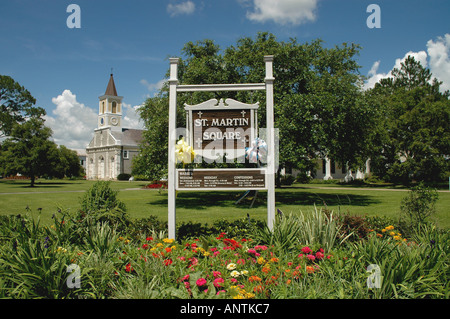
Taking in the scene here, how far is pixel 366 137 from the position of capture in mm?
17141

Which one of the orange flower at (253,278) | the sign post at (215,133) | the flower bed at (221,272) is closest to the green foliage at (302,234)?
the flower bed at (221,272)

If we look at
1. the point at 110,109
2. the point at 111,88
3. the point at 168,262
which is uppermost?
the point at 111,88

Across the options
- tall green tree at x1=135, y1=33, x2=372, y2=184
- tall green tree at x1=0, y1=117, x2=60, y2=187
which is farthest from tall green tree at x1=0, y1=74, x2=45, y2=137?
tall green tree at x1=135, y1=33, x2=372, y2=184

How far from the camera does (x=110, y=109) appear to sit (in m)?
71.6

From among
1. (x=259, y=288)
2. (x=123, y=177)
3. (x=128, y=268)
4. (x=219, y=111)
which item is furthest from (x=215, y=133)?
(x=123, y=177)

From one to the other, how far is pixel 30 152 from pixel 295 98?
110ft

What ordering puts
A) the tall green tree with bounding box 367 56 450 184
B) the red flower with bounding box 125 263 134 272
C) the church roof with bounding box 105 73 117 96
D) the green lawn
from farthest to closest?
the church roof with bounding box 105 73 117 96, the tall green tree with bounding box 367 56 450 184, the green lawn, the red flower with bounding box 125 263 134 272

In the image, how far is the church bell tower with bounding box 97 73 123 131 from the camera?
71125 millimetres

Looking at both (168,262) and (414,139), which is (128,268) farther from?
(414,139)

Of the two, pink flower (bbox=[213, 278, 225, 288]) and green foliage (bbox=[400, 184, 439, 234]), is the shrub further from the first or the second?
pink flower (bbox=[213, 278, 225, 288])

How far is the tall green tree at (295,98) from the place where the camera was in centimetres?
1398

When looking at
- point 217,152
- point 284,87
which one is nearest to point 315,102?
point 284,87

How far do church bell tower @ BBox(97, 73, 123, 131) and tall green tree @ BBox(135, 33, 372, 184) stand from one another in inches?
2279

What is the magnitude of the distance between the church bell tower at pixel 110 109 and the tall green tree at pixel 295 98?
57.9 meters
